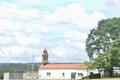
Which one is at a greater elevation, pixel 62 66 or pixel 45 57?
pixel 45 57

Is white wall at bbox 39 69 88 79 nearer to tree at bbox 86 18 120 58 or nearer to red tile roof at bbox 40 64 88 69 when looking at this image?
red tile roof at bbox 40 64 88 69

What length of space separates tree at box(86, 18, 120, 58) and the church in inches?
631

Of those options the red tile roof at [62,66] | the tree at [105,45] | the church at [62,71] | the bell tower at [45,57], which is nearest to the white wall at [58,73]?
the church at [62,71]

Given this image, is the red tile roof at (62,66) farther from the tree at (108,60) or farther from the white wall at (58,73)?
the tree at (108,60)

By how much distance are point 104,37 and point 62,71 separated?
25.2 metres

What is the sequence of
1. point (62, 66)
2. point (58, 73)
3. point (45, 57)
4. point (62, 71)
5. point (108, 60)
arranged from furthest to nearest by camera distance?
point (45, 57)
point (62, 66)
point (58, 73)
point (62, 71)
point (108, 60)

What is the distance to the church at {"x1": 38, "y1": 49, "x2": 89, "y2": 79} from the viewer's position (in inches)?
4316

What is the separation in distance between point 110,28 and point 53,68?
1109 inches

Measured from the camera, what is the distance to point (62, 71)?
367 feet

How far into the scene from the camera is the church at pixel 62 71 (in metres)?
110

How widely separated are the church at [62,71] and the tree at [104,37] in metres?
16.0

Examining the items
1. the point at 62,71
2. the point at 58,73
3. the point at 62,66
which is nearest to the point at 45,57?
the point at 62,66

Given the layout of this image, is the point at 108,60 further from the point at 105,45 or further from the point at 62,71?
the point at 62,71

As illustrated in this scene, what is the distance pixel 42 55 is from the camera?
387 feet
